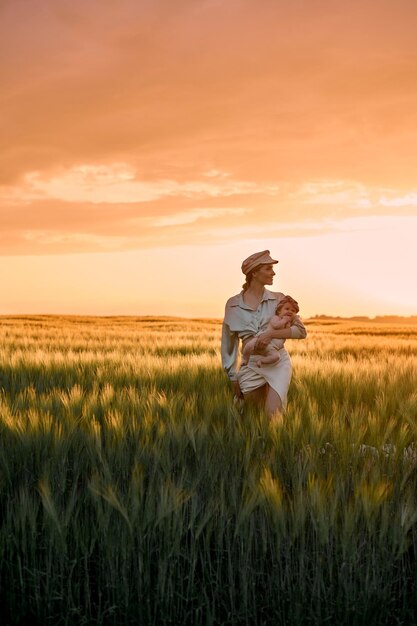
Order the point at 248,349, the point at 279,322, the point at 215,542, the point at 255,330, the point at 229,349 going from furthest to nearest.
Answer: the point at 229,349
the point at 255,330
the point at 248,349
the point at 279,322
the point at 215,542

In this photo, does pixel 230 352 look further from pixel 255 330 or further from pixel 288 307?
pixel 288 307

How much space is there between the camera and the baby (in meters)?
4.74

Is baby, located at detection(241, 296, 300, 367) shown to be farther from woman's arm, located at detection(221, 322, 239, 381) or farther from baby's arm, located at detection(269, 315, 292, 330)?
woman's arm, located at detection(221, 322, 239, 381)

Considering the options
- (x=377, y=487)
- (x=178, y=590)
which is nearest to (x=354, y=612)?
(x=377, y=487)

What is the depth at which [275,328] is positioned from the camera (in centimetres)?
475

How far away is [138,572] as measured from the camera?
8.47 ft

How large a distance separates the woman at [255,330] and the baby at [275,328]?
0.09 meters

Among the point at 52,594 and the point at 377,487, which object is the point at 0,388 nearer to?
the point at 52,594

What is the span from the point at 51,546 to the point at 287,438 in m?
1.32

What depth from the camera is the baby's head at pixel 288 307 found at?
481 centimetres

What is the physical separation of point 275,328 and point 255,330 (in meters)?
0.43

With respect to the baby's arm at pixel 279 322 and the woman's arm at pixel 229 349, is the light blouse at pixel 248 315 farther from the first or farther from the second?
the baby's arm at pixel 279 322

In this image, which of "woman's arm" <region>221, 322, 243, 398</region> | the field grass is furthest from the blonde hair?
the field grass

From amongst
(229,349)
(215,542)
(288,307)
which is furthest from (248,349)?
(215,542)
